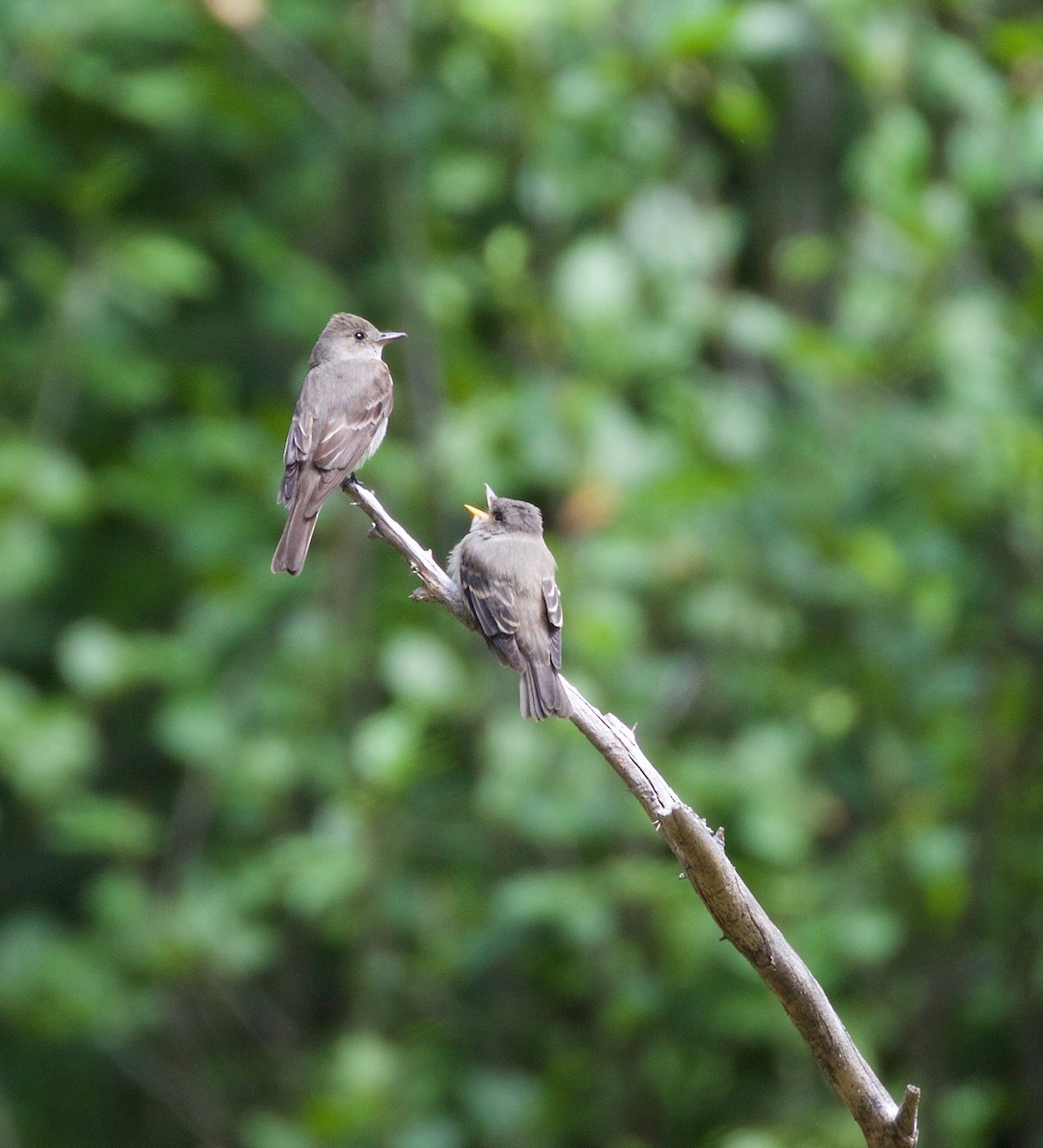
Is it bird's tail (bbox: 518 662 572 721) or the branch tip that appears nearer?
the branch tip

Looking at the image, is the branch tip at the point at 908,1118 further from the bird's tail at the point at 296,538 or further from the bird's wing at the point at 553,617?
the bird's tail at the point at 296,538

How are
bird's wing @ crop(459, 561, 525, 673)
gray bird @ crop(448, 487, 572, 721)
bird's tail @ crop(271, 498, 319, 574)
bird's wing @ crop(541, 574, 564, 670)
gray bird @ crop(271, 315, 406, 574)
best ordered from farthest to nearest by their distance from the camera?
gray bird @ crop(271, 315, 406, 574) < bird's tail @ crop(271, 498, 319, 574) < bird's wing @ crop(541, 574, 564, 670) < bird's wing @ crop(459, 561, 525, 673) < gray bird @ crop(448, 487, 572, 721)

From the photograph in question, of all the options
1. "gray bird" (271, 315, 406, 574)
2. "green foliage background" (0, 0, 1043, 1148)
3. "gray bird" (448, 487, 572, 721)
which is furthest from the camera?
"green foliage background" (0, 0, 1043, 1148)

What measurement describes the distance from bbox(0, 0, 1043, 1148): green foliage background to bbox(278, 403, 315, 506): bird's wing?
5.16ft

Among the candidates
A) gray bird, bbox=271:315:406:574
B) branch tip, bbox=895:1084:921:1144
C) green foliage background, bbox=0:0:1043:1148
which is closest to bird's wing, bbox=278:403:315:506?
gray bird, bbox=271:315:406:574

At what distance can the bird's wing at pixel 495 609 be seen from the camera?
338 centimetres

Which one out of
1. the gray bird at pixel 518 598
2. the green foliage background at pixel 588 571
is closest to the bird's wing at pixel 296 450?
the gray bird at pixel 518 598

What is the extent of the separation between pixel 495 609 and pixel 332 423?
0.85 meters

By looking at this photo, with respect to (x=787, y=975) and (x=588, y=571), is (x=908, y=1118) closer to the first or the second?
(x=787, y=975)

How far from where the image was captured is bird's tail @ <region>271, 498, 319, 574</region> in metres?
3.74

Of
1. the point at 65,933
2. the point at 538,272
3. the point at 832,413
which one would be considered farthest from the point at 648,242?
the point at 65,933

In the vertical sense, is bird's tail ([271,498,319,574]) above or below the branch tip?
above

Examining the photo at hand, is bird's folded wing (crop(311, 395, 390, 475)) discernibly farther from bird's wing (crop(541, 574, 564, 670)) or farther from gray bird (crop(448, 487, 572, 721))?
bird's wing (crop(541, 574, 564, 670))

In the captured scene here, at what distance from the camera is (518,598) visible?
3.59 metres
